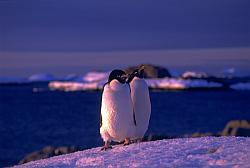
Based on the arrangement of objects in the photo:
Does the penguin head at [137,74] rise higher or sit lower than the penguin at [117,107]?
higher

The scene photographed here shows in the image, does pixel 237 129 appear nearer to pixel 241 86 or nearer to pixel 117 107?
pixel 117 107

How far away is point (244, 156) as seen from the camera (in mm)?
8125

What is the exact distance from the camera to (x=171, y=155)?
855 cm

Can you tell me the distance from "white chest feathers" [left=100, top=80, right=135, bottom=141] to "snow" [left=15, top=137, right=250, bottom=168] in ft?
1.24

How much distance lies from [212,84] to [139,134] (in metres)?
132

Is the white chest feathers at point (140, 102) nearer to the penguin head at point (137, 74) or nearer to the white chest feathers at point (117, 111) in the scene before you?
the penguin head at point (137, 74)

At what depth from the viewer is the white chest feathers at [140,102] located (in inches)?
419

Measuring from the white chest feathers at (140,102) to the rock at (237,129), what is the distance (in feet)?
34.0

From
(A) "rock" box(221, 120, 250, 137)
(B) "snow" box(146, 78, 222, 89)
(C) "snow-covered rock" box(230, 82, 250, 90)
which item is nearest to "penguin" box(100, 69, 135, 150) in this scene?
(A) "rock" box(221, 120, 250, 137)

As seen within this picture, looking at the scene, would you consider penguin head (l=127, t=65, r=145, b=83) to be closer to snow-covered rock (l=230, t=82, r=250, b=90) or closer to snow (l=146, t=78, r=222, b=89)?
snow (l=146, t=78, r=222, b=89)

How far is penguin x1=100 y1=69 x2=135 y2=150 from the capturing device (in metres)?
9.93

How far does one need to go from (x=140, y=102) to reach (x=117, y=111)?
2.70 feet

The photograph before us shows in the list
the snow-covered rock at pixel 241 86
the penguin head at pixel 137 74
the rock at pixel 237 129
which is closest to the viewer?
the penguin head at pixel 137 74

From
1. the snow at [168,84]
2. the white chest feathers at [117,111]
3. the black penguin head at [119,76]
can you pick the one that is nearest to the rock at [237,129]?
the white chest feathers at [117,111]
